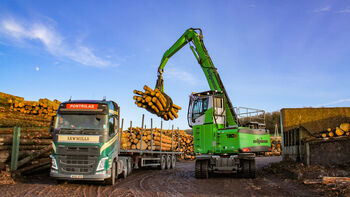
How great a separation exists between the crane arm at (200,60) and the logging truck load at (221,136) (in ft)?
0.62

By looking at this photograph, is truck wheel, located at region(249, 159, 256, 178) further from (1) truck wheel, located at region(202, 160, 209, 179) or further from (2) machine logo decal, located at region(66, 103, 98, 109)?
(2) machine logo decal, located at region(66, 103, 98, 109)

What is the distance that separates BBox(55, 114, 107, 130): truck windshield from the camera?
384 inches

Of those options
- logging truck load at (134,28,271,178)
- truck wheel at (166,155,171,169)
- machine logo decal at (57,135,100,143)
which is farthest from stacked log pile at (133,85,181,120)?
truck wheel at (166,155,171,169)

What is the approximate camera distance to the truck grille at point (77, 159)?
30.9 feet

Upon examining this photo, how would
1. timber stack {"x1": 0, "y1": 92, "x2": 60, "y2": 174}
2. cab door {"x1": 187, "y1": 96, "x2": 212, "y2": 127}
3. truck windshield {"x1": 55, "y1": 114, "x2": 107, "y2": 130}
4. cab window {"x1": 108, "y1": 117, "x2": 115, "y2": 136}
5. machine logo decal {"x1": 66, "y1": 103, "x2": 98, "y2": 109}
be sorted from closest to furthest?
1. truck windshield {"x1": 55, "y1": 114, "x2": 107, "y2": 130}
2. machine logo decal {"x1": 66, "y1": 103, "x2": 98, "y2": 109}
3. cab window {"x1": 108, "y1": 117, "x2": 115, "y2": 136}
4. timber stack {"x1": 0, "y1": 92, "x2": 60, "y2": 174}
5. cab door {"x1": 187, "y1": 96, "x2": 212, "y2": 127}

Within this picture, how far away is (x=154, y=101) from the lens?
42.2 feet

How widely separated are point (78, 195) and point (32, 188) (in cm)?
191

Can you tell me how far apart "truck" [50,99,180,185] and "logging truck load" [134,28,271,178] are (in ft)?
10.6

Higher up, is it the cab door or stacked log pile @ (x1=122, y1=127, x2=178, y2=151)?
the cab door

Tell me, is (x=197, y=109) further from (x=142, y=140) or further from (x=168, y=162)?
(x=168, y=162)

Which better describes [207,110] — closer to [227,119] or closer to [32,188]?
[227,119]

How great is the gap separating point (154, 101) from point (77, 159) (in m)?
4.54

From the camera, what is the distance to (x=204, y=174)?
489 inches

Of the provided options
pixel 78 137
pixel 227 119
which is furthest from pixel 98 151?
pixel 227 119
